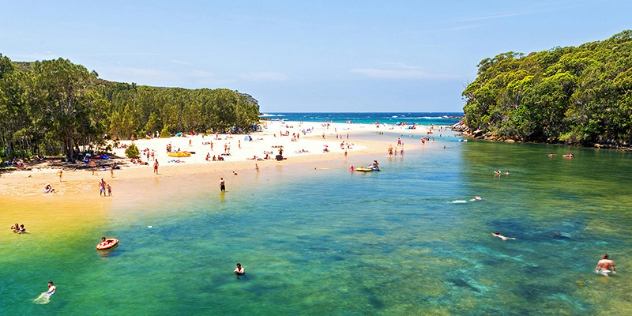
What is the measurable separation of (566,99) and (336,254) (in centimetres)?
8094

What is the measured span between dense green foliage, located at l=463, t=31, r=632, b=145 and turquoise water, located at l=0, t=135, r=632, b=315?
4200 cm

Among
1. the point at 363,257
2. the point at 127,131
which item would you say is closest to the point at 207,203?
the point at 363,257

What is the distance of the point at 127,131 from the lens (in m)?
82.9

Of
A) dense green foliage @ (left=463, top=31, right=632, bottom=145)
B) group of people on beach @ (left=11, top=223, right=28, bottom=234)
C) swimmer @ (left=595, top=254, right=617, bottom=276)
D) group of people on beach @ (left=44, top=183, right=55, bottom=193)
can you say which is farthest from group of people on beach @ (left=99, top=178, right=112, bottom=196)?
dense green foliage @ (left=463, top=31, right=632, bottom=145)

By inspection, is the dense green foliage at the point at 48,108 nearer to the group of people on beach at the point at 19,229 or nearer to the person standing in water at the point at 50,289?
the group of people on beach at the point at 19,229

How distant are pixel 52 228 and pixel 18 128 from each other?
2599 cm

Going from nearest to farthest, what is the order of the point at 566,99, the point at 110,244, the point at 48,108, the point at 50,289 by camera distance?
the point at 50,289 → the point at 110,244 → the point at 48,108 → the point at 566,99

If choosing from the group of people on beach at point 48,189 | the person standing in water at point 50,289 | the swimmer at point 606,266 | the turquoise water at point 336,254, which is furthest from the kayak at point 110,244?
the swimmer at point 606,266

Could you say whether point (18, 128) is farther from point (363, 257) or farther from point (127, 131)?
point (363, 257)

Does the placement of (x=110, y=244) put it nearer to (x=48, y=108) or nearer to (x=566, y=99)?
(x=48, y=108)

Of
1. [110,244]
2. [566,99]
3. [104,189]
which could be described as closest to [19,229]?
[110,244]

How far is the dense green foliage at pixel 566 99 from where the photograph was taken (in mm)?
73000

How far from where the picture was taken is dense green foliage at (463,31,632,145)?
73.0m

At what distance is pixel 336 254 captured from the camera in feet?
74.5
